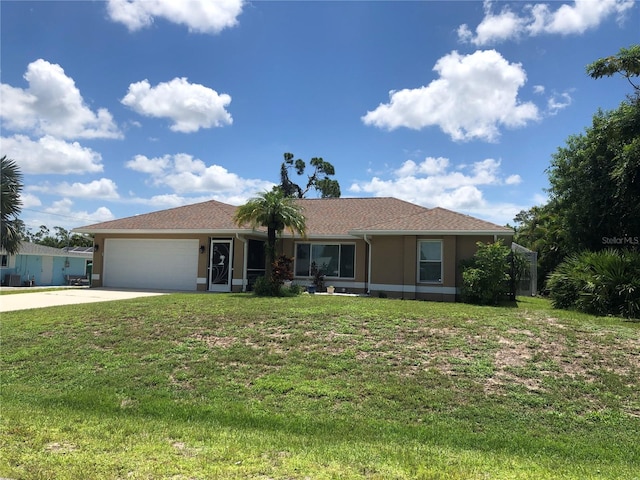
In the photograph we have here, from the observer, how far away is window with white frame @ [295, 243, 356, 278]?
2055 centimetres

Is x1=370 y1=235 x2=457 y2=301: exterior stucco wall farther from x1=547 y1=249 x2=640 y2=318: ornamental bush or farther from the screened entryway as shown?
the screened entryway

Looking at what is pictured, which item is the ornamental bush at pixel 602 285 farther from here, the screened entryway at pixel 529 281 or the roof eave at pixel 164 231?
the roof eave at pixel 164 231

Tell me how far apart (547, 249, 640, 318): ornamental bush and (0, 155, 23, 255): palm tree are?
72.7ft

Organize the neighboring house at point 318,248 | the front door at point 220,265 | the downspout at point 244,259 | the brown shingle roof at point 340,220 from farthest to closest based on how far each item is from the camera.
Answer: the front door at point 220,265 < the downspout at point 244,259 < the brown shingle roof at point 340,220 < the neighboring house at point 318,248

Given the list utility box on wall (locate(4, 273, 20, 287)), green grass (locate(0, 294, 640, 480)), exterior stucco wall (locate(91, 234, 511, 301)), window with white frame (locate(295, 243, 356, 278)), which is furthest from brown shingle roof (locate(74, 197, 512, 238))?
utility box on wall (locate(4, 273, 20, 287))

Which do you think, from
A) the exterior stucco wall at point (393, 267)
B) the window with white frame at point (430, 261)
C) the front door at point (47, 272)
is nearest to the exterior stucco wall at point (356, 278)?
the exterior stucco wall at point (393, 267)

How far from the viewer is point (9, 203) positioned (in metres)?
20.7

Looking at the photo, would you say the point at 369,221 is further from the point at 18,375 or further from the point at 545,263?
the point at 18,375

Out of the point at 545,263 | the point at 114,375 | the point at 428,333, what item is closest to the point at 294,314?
the point at 428,333

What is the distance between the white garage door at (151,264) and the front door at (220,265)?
3.16 ft

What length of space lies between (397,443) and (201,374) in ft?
12.0

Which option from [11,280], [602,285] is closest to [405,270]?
[602,285]

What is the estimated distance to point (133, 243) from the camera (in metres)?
22.4

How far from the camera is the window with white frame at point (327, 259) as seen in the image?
67.4ft
